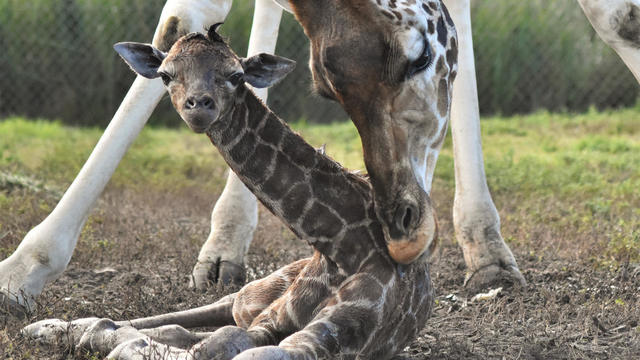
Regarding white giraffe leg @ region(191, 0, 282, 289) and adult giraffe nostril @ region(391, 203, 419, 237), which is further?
white giraffe leg @ region(191, 0, 282, 289)

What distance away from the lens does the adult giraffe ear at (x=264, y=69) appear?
12.2ft

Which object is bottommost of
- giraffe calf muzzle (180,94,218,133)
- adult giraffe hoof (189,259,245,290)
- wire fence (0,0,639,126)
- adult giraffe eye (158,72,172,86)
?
wire fence (0,0,639,126)

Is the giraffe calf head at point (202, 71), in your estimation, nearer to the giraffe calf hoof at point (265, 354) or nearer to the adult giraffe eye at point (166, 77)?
the adult giraffe eye at point (166, 77)

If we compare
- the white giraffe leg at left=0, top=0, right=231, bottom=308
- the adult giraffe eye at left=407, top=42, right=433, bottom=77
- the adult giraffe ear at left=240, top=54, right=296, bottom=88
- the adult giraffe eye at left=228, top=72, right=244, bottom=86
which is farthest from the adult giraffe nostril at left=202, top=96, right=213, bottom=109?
the white giraffe leg at left=0, top=0, right=231, bottom=308

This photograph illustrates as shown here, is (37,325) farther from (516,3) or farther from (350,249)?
(516,3)

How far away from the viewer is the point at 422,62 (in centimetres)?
354

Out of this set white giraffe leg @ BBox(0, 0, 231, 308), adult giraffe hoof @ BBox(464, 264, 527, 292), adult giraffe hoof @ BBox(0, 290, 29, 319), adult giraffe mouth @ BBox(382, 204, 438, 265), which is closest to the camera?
adult giraffe mouth @ BBox(382, 204, 438, 265)

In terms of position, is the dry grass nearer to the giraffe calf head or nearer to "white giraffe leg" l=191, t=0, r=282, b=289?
"white giraffe leg" l=191, t=0, r=282, b=289

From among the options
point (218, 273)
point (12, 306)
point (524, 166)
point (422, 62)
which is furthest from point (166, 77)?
point (524, 166)

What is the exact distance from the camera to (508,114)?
16047 millimetres

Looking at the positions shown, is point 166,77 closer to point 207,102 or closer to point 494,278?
point 207,102

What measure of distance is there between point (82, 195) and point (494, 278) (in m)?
2.27

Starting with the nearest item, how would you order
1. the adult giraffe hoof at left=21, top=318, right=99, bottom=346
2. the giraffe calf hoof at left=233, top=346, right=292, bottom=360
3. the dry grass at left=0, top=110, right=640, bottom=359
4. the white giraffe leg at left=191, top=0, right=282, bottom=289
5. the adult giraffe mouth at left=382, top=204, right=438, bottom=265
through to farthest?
the giraffe calf hoof at left=233, top=346, right=292, bottom=360, the adult giraffe mouth at left=382, top=204, right=438, bottom=265, the adult giraffe hoof at left=21, top=318, right=99, bottom=346, the dry grass at left=0, top=110, right=640, bottom=359, the white giraffe leg at left=191, top=0, right=282, bottom=289

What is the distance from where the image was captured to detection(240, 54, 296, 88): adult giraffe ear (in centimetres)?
372
